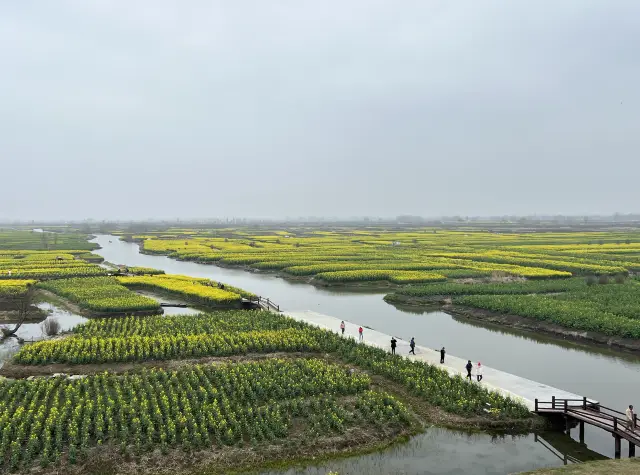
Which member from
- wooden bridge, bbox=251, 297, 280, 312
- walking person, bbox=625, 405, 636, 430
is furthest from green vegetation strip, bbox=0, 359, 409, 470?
wooden bridge, bbox=251, 297, 280, 312

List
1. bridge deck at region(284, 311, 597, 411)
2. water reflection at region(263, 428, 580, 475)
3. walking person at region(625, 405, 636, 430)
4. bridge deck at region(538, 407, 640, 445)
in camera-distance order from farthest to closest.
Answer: bridge deck at region(284, 311, 597, 411) → walking person at region(625, 405, 636, 430) → bridge deck at region(538, 407, 640, 445) → water reflection at region(263, 428, 580, 475)

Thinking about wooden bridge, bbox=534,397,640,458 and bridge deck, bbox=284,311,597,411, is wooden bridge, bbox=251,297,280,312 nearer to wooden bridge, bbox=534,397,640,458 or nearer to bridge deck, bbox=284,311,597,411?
bridge deck, bbox=284,311,597,411

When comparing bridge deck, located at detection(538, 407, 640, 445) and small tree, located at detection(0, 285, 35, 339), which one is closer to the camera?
bridge deck, located at detection(538, 407, 640, 445)

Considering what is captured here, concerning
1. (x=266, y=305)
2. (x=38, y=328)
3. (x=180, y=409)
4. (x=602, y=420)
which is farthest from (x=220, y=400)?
(x=38, y=328)

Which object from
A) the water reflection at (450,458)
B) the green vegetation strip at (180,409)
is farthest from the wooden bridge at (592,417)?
the green vegetation strip at (180,409)

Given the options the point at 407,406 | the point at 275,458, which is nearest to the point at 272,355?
the point at 407,406

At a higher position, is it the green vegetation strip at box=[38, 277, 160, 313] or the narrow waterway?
the green vegetation strip at box=[38, 277, 160, 313]

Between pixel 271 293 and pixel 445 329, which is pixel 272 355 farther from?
pixel 271 293

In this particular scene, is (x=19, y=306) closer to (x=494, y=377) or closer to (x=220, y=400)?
(x=220, y=400)
